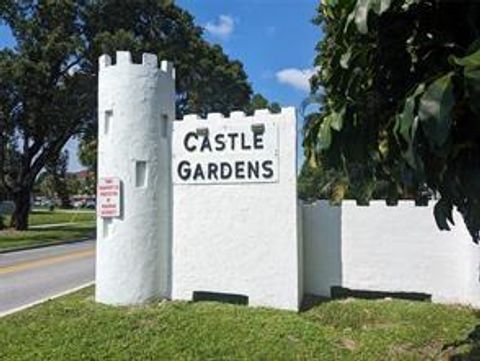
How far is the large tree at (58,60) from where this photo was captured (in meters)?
34.4

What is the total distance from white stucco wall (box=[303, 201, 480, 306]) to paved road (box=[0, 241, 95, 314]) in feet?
17.5

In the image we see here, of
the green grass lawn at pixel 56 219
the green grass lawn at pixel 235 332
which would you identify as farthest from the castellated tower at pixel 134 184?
the green grass lawn at pixel 56 219

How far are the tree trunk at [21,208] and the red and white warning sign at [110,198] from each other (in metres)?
26.2

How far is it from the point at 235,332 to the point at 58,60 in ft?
88.9

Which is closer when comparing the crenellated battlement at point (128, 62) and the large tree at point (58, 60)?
the crenellated battlement at point (128, 62)

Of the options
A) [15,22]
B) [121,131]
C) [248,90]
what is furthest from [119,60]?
[248,90]

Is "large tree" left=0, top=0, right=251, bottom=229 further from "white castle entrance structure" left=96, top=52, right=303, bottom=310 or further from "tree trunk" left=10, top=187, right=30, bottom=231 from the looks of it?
"white castle entrance structure" left=96, top=52, right=303, bottom=310

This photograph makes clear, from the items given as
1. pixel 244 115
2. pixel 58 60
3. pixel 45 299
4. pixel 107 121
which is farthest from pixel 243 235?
pixel 58 60

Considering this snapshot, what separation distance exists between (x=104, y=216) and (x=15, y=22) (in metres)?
25.8

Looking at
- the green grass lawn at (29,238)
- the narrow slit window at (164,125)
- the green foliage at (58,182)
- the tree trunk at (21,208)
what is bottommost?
the green grass lawn at (29,238)

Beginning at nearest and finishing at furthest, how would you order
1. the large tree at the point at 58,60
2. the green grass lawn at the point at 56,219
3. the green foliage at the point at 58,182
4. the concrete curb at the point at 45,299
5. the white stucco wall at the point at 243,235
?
1. the white stucco wall at the point at 243,235
2. the concrete curb at the point at 45,299
3. the large tree at the point at 58,60
4. the green foliage at the point at 58,182
5. the green grass lawn at the point at 56,219

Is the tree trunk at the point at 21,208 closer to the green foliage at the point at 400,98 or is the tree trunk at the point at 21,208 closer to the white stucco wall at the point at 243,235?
the white stucco wall at the point at 243,235

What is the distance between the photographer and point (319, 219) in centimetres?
1237

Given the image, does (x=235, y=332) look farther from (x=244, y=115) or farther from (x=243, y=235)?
(x=244, y=115)
